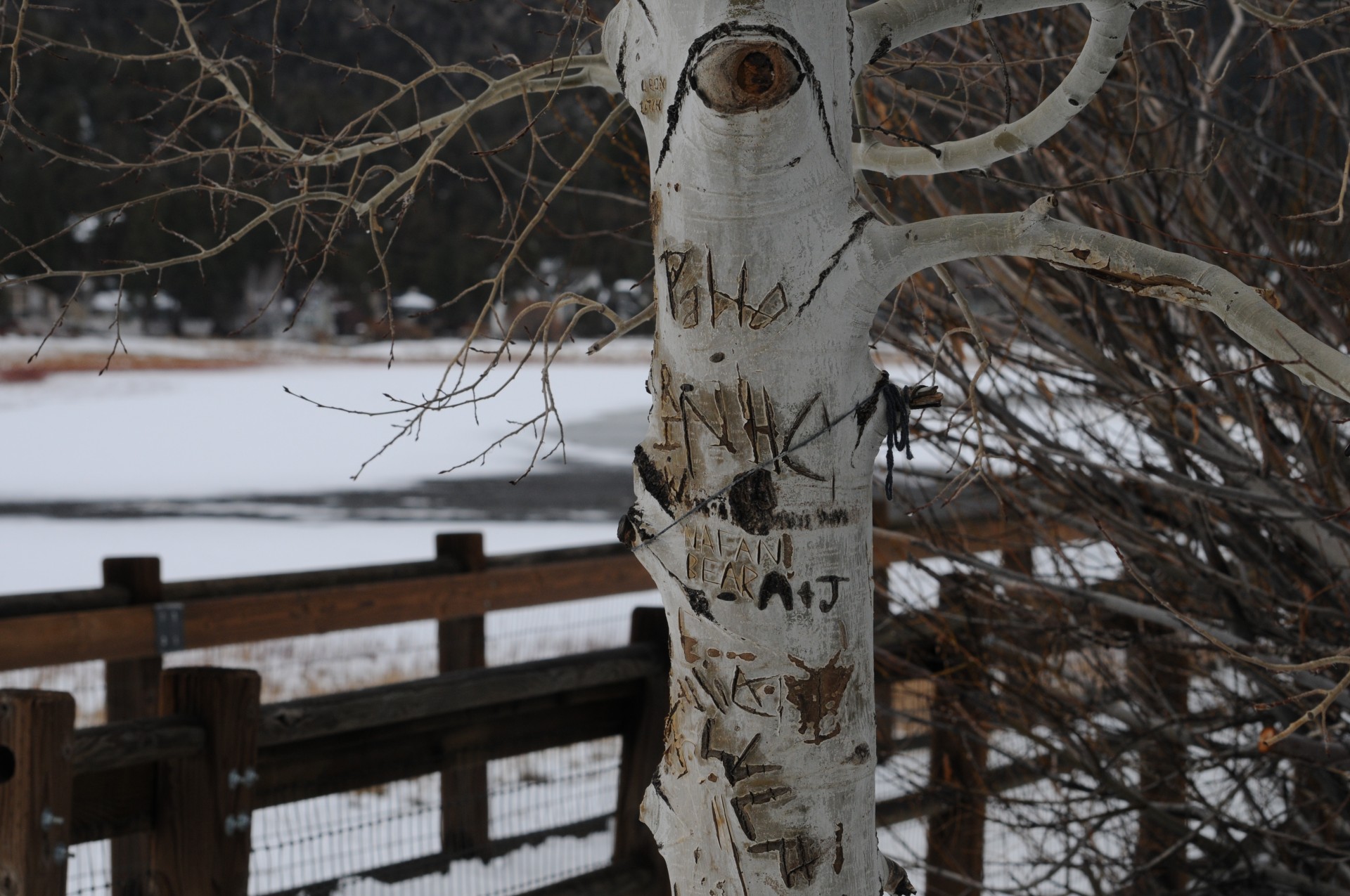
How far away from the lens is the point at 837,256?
1.51 meters

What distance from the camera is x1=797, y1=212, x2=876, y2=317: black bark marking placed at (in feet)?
4.91

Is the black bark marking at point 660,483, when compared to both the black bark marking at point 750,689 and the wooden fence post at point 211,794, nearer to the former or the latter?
the black bark marking at point 750,689

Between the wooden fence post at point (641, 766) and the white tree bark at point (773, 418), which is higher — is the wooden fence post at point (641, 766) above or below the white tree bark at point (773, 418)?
below

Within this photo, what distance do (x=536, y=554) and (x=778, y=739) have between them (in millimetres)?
3105

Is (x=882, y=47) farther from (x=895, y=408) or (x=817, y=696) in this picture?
(x=817, y=696)

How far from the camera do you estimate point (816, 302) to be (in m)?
1.50

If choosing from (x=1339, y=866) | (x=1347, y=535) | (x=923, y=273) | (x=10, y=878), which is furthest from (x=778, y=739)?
(x=1339, y=866)

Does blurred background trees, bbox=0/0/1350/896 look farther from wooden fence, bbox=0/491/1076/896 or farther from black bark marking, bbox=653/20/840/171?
black bark marking, bbox=653/20/840/171

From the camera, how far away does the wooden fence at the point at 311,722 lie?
92.0 inches

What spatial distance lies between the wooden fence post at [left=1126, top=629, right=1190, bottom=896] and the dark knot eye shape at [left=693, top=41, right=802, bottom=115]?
229cm

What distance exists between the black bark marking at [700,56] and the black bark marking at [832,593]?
0.53 m

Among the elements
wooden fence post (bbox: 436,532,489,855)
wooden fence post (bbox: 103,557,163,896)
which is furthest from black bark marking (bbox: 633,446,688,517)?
wooden fence post (bbox: 103,557,163,896)

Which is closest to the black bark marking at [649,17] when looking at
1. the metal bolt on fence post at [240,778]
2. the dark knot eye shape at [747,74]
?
the dark knot eye shape at [747,74]

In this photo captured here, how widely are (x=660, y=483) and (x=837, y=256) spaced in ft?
1.21
